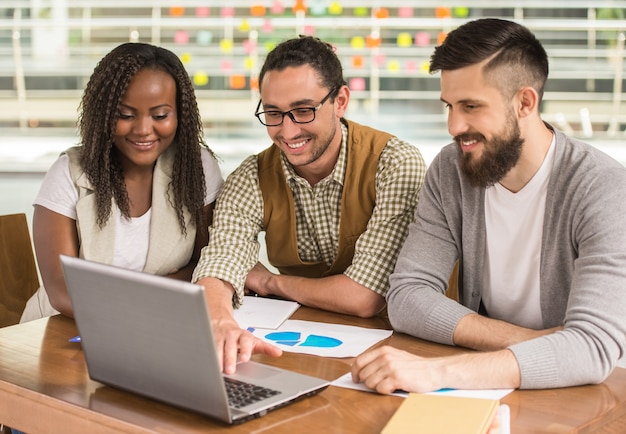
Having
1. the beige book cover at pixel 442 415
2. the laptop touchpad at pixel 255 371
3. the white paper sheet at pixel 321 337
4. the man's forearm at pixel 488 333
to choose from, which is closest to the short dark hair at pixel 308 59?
the white paper sheet at pixel 321 337

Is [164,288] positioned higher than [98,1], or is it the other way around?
[98,1]

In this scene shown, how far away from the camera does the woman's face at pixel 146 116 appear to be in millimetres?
2297

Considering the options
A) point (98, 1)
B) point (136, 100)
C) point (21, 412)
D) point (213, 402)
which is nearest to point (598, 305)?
point (213, 402)

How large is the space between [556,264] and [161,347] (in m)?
0.94

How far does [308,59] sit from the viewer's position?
7.70 ft

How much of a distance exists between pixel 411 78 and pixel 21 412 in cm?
476

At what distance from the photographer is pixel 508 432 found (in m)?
1.33

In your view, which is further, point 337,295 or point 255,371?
point 337,295

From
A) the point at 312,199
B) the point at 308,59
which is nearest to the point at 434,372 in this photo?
the point at 312,199

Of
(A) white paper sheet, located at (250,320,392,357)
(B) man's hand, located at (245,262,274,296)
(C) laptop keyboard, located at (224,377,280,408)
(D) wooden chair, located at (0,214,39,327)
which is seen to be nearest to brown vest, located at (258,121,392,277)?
(B) man's hand, located at (245,262,274,296)

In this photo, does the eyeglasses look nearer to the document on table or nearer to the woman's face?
the woman's face

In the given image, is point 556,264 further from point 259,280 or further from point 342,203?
point 259,280

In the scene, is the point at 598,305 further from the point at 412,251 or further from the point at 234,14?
the point at 234,14

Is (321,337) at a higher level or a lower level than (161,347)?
lower
